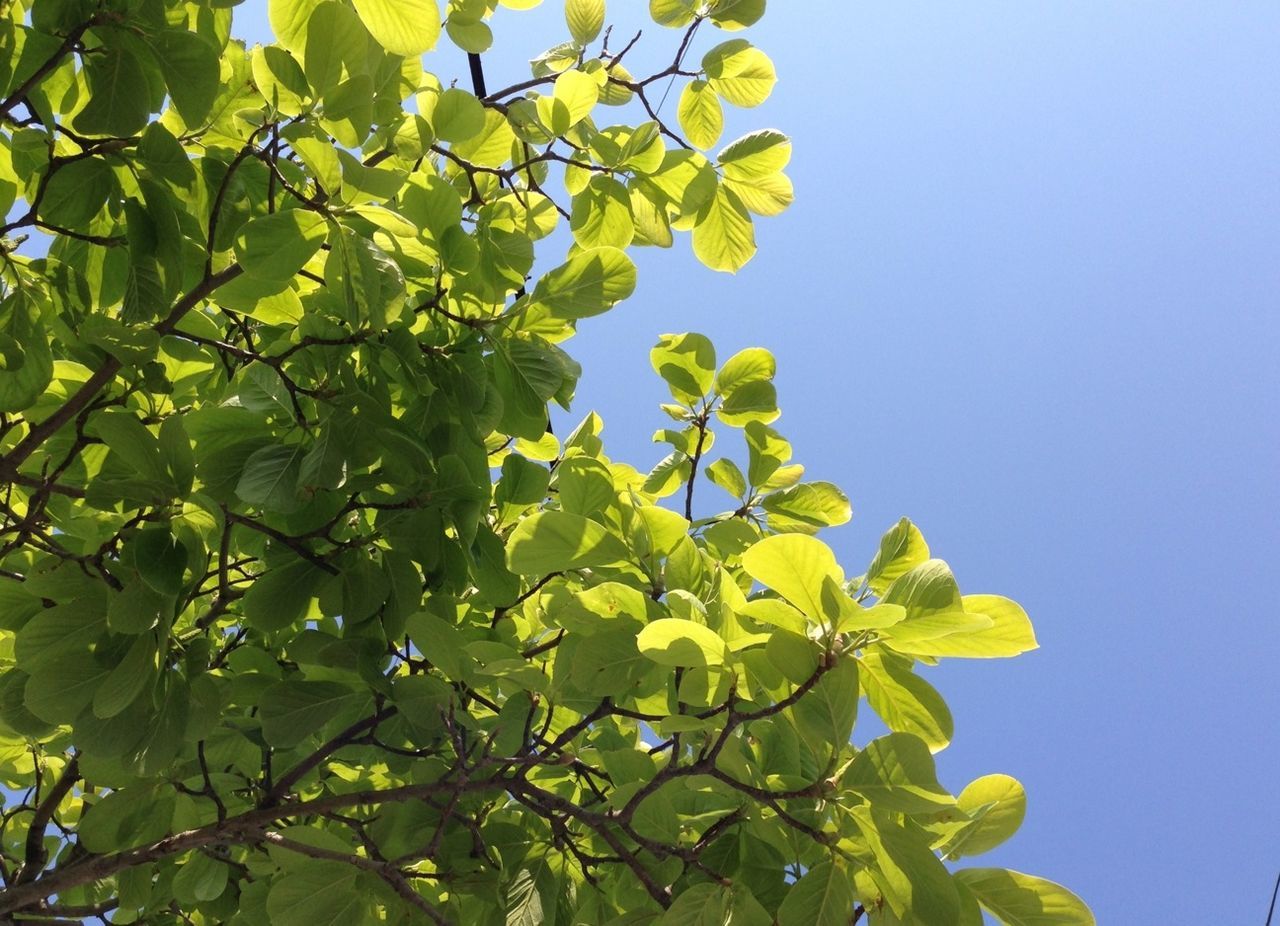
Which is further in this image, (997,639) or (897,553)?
(897,553)

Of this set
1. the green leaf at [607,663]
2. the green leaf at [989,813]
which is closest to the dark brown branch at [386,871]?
the green leaf at [607,663]

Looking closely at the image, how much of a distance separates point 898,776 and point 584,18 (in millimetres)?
1888

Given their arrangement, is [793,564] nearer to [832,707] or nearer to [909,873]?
[832,707]

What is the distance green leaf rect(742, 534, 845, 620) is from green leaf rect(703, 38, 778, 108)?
141 cm

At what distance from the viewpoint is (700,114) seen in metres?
2.16

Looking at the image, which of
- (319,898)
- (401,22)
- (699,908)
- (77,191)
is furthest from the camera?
(77,191)

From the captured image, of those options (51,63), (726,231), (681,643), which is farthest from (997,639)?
(51,63)

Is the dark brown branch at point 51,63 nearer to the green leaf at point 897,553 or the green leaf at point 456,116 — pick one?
the green leaf at point 456,116

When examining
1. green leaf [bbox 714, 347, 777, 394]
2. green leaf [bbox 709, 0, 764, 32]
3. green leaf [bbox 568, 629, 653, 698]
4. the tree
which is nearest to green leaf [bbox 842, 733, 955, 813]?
the tree

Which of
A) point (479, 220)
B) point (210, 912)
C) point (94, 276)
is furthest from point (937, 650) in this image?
point (210, 912)

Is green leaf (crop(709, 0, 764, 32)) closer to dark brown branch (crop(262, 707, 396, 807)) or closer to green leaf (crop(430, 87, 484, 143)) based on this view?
green leaf (crop(430, 87, 484, 143))

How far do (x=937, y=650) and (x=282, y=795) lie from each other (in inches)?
55.4

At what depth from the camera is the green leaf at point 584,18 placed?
7.33ft

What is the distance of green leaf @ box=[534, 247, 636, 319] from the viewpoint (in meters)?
1.67
